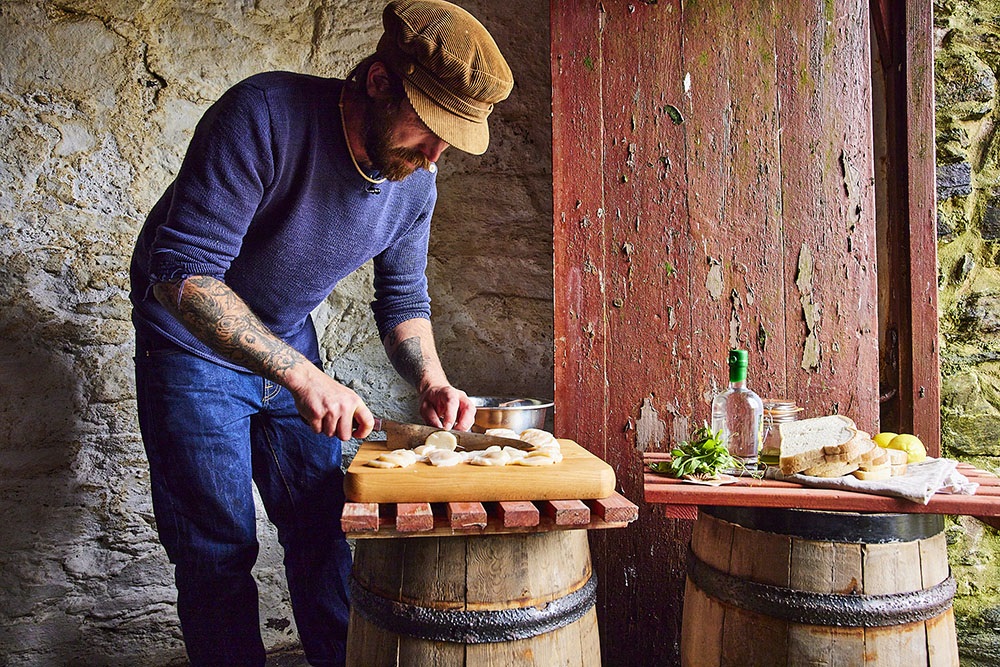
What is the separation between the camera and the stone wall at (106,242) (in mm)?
2312

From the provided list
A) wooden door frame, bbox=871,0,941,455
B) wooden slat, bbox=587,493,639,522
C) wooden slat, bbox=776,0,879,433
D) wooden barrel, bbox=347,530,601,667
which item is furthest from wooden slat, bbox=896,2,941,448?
wooden barrel, bbox=347,530,601,667

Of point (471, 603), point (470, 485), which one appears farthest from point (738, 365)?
point (471, 603)

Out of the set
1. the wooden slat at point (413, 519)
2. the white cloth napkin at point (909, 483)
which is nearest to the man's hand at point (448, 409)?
the wooden slat at point (413, 519)

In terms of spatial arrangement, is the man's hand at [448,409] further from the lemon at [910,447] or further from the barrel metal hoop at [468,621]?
the lemon at [910,447]

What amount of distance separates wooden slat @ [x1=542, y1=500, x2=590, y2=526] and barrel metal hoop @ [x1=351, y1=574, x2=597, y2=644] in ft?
0.70

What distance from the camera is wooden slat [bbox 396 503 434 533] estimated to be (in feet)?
4.31

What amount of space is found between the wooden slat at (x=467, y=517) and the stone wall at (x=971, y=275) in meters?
1.81

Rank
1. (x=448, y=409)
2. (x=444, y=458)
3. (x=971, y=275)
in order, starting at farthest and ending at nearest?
1. (x=971, y=275)
2. (x=448, y=409)
3. (x=444, y=458)

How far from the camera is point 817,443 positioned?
5.73 feet

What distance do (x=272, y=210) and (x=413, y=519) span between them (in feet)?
3.08

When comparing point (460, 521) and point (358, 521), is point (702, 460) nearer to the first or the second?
point (460, 521)

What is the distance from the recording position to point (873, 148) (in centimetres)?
240

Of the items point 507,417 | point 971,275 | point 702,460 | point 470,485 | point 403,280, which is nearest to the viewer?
point 470,485

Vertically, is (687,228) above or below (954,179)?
below
